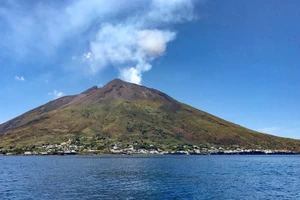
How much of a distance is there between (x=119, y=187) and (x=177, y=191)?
17790mm

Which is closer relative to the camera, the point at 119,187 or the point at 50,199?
the point at 50,199

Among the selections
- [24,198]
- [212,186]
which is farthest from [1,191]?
[212,186]

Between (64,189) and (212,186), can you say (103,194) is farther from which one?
(212,186)

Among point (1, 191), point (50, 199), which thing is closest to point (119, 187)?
point (50, 199)

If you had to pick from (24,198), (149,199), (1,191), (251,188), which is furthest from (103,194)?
(251,188)

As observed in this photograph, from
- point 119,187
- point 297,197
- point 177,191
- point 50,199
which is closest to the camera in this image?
point 50,199

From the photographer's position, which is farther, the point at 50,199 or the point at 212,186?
the point at 212,186

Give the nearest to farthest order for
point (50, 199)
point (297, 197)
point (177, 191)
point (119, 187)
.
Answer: point (50, 199)
point (297, 197)
point (177, 191)
point (119, 187)

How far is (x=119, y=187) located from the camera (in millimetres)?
88312

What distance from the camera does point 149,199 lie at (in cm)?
6981

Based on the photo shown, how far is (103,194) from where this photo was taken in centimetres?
7550

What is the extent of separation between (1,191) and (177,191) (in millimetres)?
46122

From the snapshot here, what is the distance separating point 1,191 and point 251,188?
69.1 meters

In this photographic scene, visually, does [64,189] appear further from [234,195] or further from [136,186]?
[234,195]
